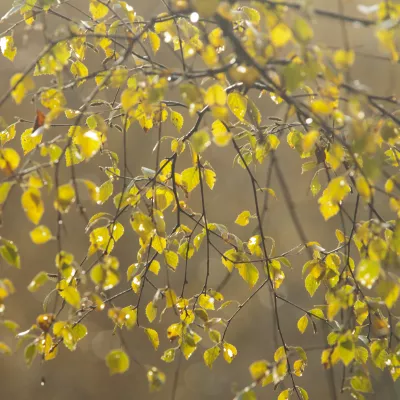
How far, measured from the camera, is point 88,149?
62 centimetres

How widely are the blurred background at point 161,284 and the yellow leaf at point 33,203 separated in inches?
101

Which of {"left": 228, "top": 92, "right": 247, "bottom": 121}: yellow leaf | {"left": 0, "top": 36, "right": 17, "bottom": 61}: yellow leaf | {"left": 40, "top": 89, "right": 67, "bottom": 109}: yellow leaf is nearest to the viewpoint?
{"left": 40, "top": 89, "right": 67, "bottom": 109}: yellow leaf

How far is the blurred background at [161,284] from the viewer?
10.5ft

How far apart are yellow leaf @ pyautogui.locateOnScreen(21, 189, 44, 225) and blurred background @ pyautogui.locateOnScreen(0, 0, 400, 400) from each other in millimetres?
2565

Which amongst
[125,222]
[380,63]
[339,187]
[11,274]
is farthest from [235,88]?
[380,63]

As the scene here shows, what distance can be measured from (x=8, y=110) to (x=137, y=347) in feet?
4.73

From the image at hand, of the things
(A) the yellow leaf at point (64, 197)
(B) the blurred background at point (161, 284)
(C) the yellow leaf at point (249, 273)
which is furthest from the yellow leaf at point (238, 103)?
(B) the blurred background at point (161, 284)

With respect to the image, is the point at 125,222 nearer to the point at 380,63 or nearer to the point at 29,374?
the point at 29,374

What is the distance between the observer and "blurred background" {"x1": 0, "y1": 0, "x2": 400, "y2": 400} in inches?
127

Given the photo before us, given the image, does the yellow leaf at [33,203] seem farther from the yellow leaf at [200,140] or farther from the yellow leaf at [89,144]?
the yellow leaf at [200,140]

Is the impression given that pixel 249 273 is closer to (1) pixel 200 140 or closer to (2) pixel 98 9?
(1) pixel 200 140

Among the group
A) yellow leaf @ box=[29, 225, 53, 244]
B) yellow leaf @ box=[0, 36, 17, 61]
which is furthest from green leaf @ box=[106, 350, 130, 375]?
yellow leaf @ box=[0, 36, 17, 61]

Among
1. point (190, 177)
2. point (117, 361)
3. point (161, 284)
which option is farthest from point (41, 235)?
point (161, 284)

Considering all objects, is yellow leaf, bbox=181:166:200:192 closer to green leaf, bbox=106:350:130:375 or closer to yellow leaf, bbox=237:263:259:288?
yellow leaf, bbox=237:263:259:288
